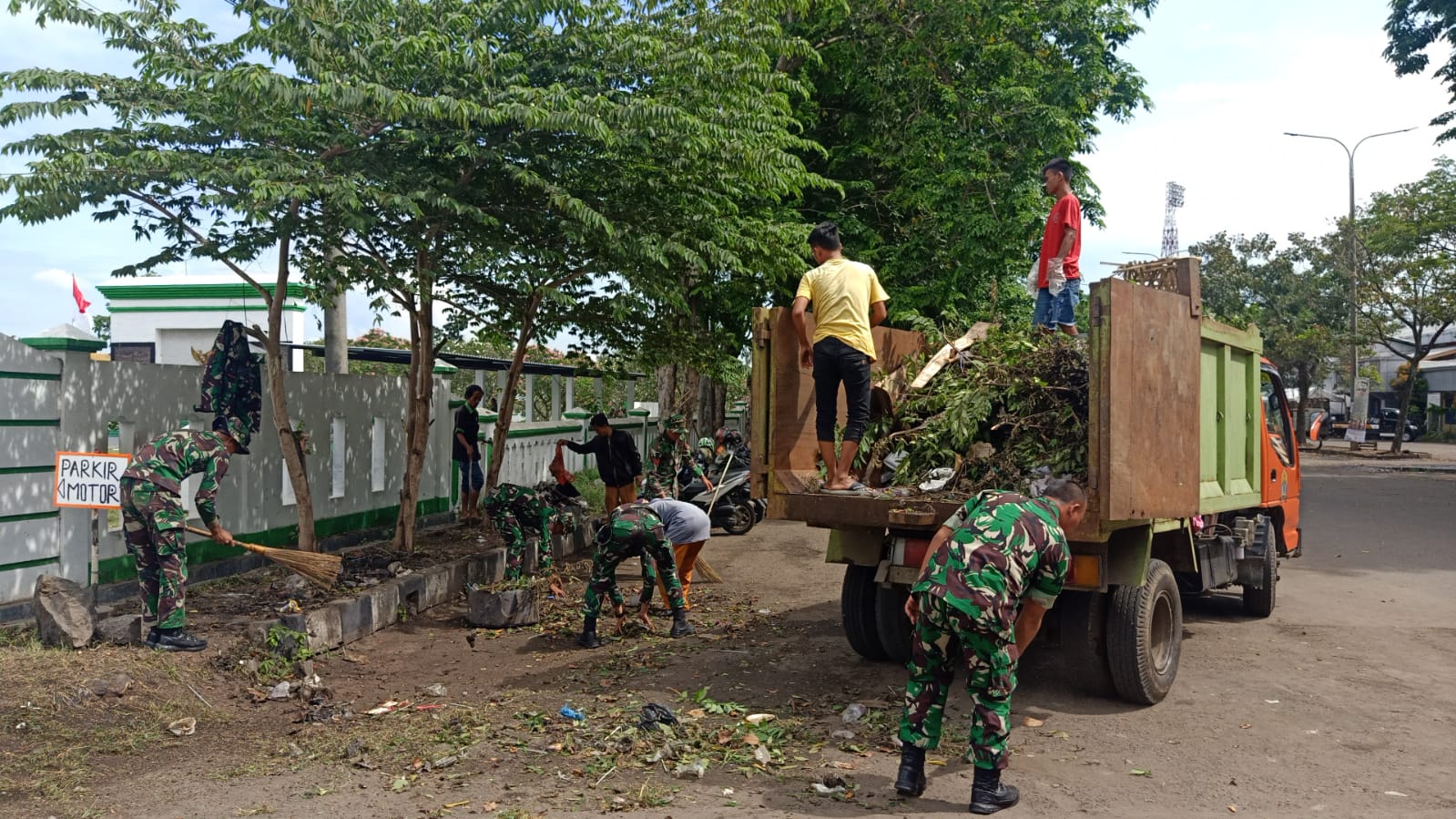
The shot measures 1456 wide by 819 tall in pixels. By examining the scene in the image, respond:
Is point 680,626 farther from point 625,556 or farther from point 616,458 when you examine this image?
point 616,458

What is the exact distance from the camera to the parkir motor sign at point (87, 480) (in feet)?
21.9

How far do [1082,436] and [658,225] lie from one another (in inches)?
203

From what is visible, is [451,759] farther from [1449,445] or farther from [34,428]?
[1449,445]

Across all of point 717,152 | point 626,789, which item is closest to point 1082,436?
point 626,789

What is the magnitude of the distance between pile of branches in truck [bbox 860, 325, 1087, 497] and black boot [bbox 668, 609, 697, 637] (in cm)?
222

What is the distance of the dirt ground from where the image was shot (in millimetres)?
4398

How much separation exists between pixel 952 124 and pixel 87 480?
11.6 meters

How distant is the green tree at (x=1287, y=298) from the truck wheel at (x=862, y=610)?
33.3 meters

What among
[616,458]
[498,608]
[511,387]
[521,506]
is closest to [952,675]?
[498,608]

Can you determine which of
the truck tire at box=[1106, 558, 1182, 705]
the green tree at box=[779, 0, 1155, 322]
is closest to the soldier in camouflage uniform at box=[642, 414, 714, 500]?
the green tree at box=[779, 0, 1155, 322]

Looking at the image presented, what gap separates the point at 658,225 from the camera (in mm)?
9617

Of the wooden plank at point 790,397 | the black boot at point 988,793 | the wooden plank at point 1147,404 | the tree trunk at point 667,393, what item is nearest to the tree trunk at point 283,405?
the wooden plank at point 790,397

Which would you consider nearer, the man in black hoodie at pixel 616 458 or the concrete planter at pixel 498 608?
the concrete planter at pixel 498 608

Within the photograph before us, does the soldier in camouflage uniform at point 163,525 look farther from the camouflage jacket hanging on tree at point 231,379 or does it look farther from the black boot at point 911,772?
the black boot at point 911,772
